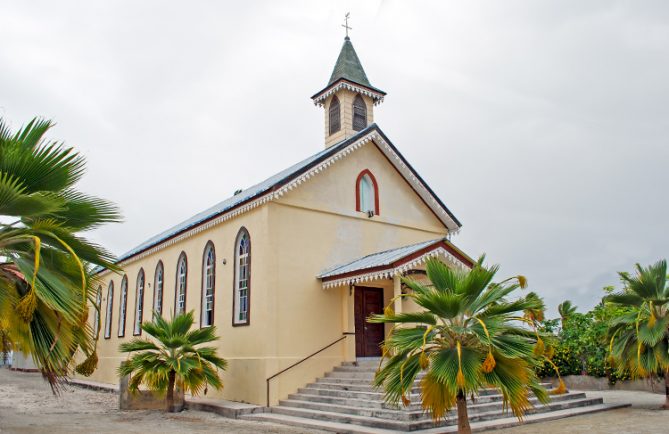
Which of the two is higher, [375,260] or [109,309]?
[375,260]

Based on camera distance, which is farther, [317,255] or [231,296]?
[231,296]

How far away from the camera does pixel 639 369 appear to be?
12508 mm

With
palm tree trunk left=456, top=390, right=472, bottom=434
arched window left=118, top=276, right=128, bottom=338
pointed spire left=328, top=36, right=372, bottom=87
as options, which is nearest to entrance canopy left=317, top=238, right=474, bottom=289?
palm tree trunk left=456, top=390, right=472, bottom=434

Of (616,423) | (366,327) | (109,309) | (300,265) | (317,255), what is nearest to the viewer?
(616,423)

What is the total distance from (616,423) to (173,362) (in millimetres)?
9792

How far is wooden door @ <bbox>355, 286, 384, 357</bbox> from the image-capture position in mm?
17000

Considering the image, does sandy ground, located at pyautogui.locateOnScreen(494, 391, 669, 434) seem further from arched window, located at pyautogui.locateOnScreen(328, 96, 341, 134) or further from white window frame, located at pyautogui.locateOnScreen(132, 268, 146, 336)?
white window frame, located at pyautogui.locateOnScreen(132, 268, 146, 336)

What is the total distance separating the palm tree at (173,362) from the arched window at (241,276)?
5.34ft

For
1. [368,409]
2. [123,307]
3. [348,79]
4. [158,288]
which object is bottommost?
[368,409]

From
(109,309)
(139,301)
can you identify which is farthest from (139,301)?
(109,309)

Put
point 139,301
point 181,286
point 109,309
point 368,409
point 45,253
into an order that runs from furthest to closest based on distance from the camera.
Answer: point 109,309 → point 139,301 → point 181,286 → point 368,409 → point 45,253

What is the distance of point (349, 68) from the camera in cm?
2148

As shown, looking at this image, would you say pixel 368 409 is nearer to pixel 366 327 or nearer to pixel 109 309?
pixel 366 327

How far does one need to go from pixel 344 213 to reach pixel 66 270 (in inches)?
417
